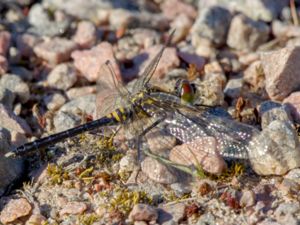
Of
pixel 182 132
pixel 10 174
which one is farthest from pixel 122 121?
pixel 10 174

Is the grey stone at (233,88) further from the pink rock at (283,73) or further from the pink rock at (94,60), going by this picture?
the pink rock at (94,60)

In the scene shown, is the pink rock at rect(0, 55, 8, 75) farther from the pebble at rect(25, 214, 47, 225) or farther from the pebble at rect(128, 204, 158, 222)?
the pebble at rect(128, 204, 158, 222)

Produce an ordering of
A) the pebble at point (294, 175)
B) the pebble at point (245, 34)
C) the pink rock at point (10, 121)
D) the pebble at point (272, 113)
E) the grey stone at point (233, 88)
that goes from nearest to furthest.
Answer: the pebble at point (294, 175) < the pebble at point (272, 113) < the pink rock at point (10, 121) < the grey stone at point (233, 88) < the pebble at point (245, 34)

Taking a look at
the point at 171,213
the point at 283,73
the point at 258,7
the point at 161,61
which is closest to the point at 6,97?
the point at 161,61

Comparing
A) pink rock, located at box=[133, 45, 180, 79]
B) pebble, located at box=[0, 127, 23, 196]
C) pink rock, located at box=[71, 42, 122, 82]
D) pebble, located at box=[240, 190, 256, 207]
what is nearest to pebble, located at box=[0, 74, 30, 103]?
pink rock, located at box=[71, 42, 122, 82]

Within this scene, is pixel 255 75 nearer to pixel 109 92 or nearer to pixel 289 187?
pixel 109 92

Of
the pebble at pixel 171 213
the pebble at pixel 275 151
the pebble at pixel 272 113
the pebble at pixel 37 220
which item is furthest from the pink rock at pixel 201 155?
the pebble at pixel 37 220
